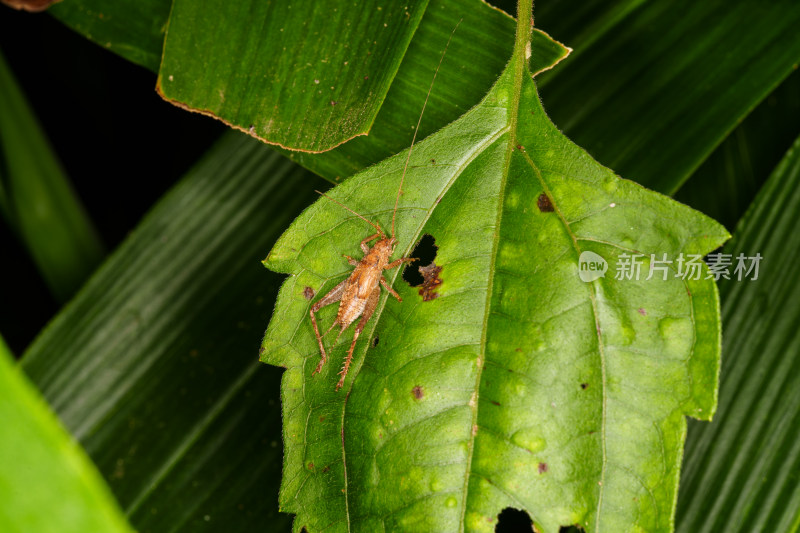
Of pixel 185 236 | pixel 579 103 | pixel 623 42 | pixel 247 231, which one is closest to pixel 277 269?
pixel 247 231

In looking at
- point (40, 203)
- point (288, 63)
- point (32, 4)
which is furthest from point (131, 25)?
point (40, 203)


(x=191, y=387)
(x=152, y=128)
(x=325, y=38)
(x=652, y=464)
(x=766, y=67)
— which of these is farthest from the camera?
(x=152, y=128)

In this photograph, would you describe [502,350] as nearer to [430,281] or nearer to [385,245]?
[430,281]

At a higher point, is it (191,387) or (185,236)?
(185,236)

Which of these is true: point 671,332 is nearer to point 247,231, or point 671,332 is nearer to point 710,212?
point 710,212

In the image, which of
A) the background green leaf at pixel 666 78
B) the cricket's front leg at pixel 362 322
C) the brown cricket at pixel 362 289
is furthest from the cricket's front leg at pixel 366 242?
the background green leaf at pixel 666 78

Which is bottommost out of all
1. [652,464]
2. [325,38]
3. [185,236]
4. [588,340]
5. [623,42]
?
[185,236]
